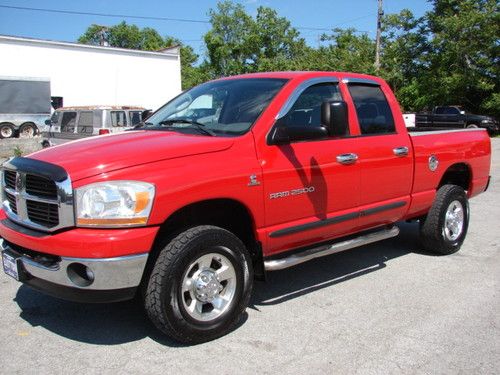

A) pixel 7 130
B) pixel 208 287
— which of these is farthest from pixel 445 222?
pixel 7 130

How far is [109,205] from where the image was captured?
129 inches

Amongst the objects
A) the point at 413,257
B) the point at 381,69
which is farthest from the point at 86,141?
the point at 381,69

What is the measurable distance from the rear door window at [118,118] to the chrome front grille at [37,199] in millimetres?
10885

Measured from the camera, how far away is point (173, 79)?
33.1 m

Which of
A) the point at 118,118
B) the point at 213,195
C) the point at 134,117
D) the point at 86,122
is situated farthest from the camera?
the point at 134,117

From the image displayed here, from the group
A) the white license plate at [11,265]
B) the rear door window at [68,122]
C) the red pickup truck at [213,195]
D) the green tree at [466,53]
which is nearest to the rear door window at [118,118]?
the rear door window at [68,122]

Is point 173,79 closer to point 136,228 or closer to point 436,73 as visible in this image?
point 436,73

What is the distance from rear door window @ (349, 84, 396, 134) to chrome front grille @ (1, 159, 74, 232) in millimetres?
2786

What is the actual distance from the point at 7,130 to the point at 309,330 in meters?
24.5

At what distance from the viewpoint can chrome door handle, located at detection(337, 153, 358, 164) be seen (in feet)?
14.8

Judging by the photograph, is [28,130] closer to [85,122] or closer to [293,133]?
[85,122]

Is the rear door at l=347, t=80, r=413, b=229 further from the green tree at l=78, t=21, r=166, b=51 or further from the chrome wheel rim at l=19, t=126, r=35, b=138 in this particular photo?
the green tree at l=78, t=21, r=166, b=51

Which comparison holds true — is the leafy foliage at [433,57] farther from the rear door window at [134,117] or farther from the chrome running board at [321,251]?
the chrome running board at [321,251]

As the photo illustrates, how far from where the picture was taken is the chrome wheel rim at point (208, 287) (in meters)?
3.65
